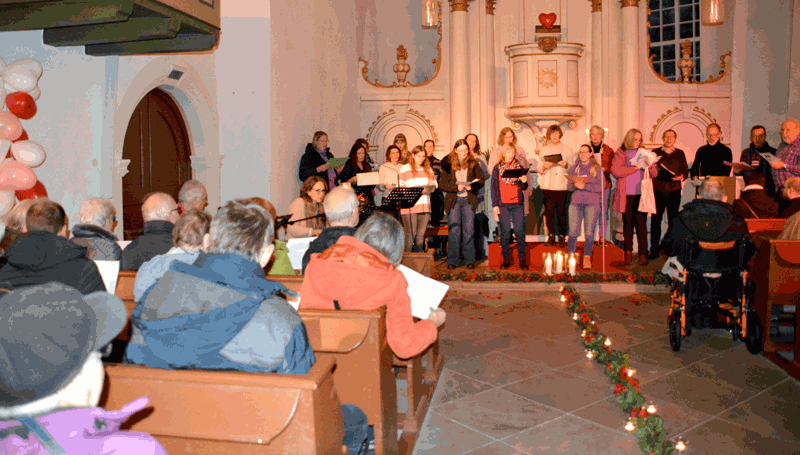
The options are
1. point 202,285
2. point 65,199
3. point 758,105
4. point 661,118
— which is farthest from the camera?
point 661,118

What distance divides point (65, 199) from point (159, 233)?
1.78 meters

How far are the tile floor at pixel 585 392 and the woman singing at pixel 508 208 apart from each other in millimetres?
2376

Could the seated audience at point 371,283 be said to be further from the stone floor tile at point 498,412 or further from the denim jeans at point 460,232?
the denim jeans at point 460,232

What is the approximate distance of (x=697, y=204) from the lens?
528cm

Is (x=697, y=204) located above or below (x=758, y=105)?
below

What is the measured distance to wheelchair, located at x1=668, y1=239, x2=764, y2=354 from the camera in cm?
508

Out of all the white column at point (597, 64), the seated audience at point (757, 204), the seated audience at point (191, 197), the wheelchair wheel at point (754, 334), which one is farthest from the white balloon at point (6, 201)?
the white column at point (597, 64)

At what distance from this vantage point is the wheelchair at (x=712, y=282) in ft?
16.7

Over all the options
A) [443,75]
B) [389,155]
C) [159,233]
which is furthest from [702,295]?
[443,75]

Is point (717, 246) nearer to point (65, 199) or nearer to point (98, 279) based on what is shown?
point (98, 279)

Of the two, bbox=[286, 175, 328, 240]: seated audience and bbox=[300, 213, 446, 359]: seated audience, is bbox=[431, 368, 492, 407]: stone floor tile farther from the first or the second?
bbox=[286, 175, 328, 240]: seated audience

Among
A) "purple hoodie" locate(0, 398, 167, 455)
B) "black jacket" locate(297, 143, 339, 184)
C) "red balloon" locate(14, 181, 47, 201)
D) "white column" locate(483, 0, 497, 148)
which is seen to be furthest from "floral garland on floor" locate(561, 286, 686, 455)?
"white column" locate(483, 0, 497, 148)

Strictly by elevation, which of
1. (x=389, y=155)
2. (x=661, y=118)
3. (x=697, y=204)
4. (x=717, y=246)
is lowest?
(x=717, y=246)

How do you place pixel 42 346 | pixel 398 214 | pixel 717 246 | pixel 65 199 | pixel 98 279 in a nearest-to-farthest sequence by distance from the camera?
pixel 42 346, pixel 98 279, pixel 717 246, pixel 65 199, pixel 398 214
